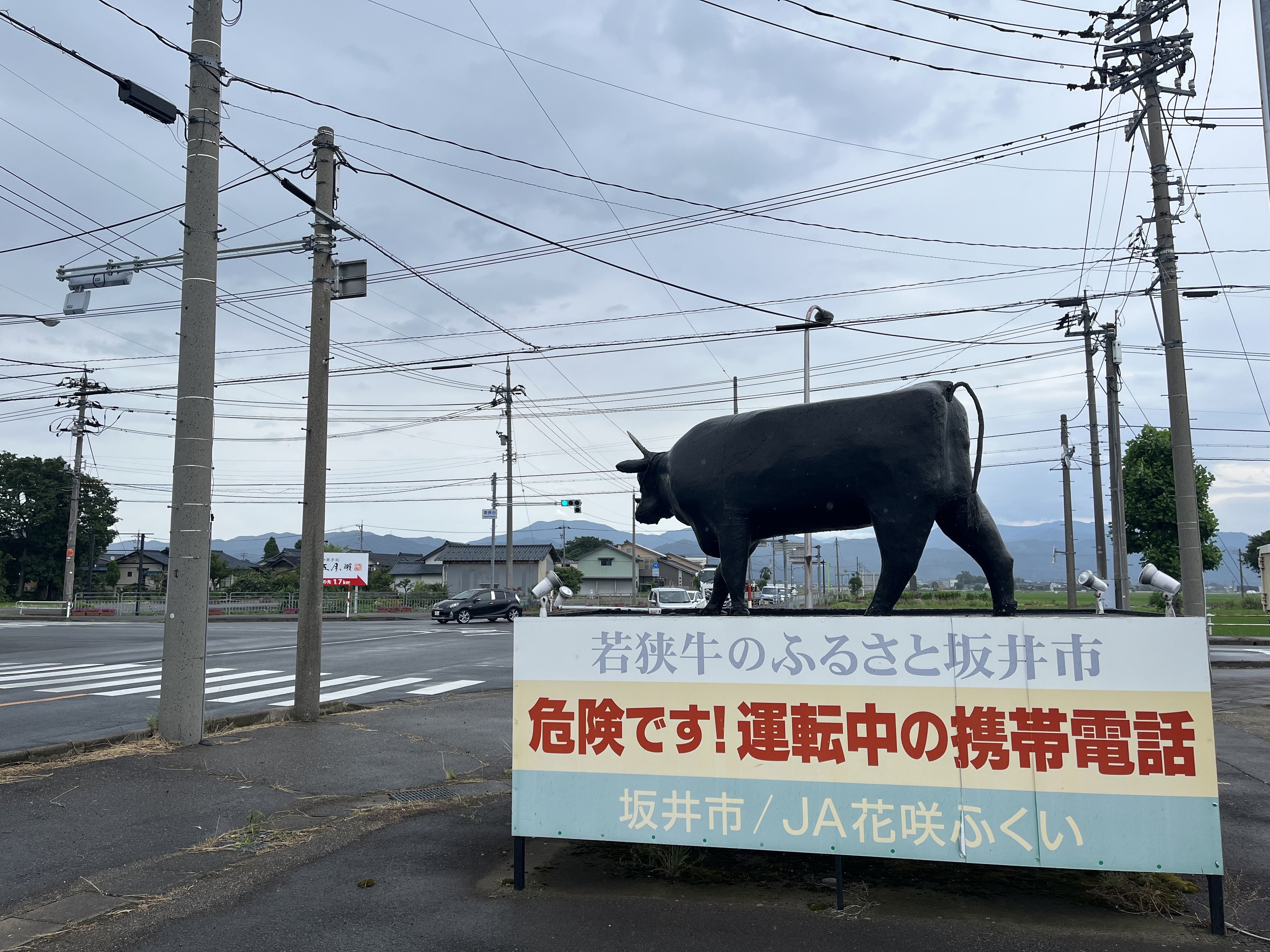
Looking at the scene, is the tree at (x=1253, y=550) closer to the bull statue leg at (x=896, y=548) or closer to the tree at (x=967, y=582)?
the tree at (x=967, y=582)

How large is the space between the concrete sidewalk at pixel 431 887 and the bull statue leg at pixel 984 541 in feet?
5.15

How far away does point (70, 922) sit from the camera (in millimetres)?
3932

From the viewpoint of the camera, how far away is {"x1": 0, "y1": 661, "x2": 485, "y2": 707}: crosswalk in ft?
39.8

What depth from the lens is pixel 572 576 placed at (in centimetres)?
6234

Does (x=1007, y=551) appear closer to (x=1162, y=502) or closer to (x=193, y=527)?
(x=193, y=527)

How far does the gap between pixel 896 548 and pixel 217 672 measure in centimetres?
1454

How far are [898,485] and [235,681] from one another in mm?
A: 12930

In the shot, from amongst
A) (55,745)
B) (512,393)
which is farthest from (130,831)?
(512,393)

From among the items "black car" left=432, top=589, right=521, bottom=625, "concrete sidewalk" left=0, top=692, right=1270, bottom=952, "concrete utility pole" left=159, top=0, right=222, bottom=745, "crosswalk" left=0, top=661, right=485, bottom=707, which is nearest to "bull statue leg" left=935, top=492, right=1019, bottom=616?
"concrete sidewalk" left=0, top=692, right=1270, bottom=952

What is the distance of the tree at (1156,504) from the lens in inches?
1293

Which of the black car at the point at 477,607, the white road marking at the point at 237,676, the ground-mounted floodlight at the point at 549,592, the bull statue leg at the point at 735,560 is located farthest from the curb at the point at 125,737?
the black car at the point at 477,607

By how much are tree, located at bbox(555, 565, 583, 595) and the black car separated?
22555 millimetres

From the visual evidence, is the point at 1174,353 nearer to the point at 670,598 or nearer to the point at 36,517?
the point at 670,598

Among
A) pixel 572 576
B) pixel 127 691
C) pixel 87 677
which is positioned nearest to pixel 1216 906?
pixel 127 691
